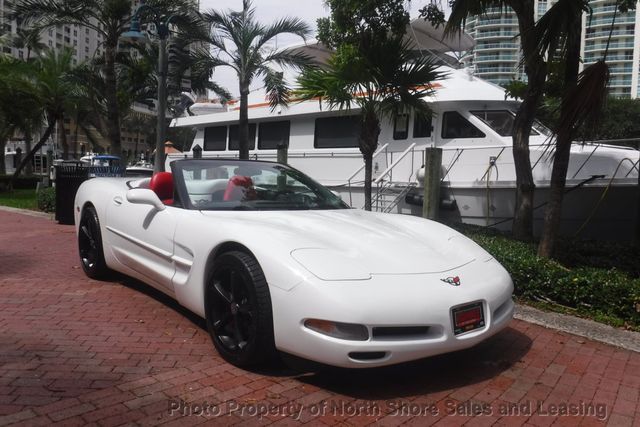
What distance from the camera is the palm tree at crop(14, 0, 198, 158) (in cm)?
1377

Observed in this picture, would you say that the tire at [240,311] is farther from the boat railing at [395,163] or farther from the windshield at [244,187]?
the boat railing at [395,163]

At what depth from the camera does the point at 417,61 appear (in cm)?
773

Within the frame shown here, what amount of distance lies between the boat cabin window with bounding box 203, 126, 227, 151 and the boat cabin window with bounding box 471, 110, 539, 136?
751 centimetres

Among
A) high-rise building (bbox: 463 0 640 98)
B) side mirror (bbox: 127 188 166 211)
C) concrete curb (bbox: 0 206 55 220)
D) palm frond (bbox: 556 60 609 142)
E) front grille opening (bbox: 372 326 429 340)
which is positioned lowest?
concrete curb (bbox: 0 206 55 220)

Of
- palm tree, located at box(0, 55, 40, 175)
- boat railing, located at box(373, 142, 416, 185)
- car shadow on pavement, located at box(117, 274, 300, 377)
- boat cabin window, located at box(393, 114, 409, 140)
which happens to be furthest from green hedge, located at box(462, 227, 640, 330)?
palm tree, located at box(0, 55, 40, 175)

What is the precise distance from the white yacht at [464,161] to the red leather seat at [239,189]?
342cm

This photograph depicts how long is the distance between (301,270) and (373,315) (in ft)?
1.56

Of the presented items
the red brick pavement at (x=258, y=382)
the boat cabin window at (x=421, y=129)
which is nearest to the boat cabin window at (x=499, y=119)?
the boat cabin window at (x=421, y=129)

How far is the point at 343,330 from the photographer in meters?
2.80

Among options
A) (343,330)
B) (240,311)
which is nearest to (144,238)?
(240,311)

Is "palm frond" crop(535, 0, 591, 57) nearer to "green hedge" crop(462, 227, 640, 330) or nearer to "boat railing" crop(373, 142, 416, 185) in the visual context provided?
"green hedge" crop(462, 227, 640, 330)

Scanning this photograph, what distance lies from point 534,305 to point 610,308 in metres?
0.65

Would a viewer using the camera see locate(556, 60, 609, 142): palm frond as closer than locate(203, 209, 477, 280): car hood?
No

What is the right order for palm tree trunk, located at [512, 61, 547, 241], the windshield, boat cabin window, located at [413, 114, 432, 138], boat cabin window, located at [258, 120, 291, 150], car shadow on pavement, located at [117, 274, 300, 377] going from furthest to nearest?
boat cabin window, located at [258, 120, 291, 150]
boat cabin window, located at [413, 114, 432, 138]
palm tree trunk, located at [512, 61, 547, 241]
the windshield
car shadow on pavement, located at [117, 274, 300, 377]
